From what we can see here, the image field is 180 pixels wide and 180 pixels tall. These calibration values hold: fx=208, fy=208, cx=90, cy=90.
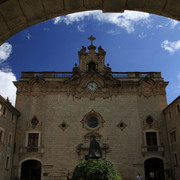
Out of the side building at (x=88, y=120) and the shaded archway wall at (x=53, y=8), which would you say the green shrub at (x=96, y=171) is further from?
the side building at (x=88, y=120)

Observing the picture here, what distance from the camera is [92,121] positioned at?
26344 mm

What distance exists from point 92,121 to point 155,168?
31.4 feet

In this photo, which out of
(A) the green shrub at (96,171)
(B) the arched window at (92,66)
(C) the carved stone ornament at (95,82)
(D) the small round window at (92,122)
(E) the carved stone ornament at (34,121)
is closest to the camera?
(A) the green shrub at (96,171)

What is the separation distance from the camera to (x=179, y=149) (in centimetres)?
2212

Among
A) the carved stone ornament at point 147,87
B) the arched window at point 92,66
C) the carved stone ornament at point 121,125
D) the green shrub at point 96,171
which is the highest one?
the arched window at point 92,66

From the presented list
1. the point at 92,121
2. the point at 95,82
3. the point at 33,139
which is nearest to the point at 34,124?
the point at 33,139

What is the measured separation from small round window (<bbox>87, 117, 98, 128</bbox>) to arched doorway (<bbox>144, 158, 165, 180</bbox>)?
772cm

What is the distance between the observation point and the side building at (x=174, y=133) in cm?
2244

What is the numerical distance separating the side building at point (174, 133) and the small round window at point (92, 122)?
8824mm

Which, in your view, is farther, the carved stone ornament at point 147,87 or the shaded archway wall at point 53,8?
the carved stone ornament at point 147,87

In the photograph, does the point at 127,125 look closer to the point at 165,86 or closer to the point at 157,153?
the point at 157,153

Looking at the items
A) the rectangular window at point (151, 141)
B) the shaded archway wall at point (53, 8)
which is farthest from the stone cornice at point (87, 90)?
the shaded archway wall at point (53, 8)

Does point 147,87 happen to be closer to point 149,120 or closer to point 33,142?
point 149,120

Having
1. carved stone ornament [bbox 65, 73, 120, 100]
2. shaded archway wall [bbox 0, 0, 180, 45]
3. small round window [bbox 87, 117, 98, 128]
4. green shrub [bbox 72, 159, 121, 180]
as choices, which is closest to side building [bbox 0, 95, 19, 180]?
carved stone ornament [bbox 65, 73, 120, 100]
